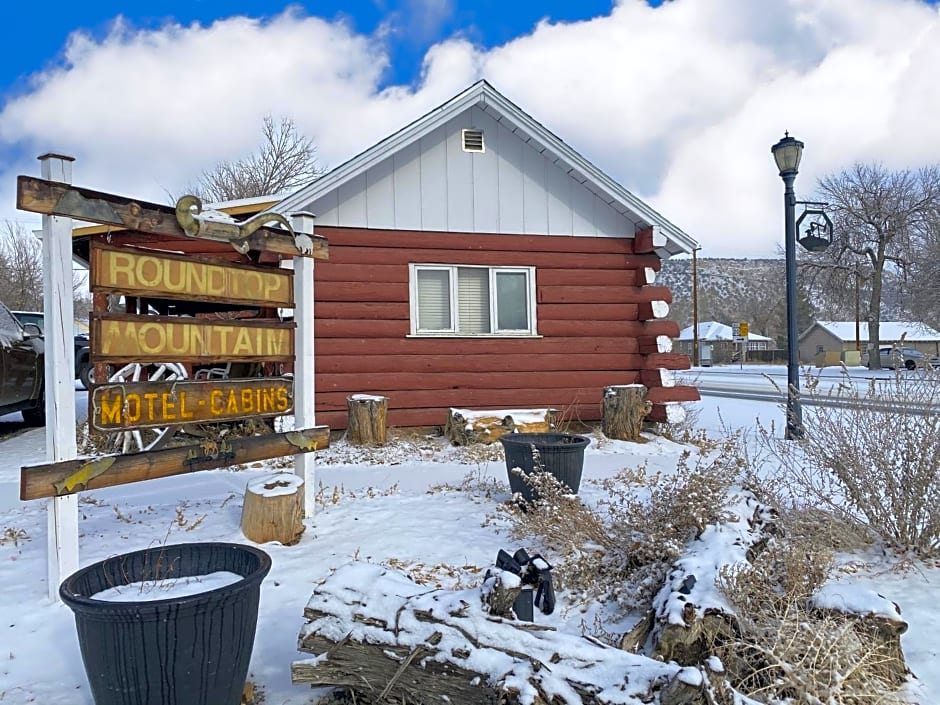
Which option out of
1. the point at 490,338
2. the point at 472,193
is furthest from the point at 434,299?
the point at 472,193

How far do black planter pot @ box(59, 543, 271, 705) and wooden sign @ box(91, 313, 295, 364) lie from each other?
1750mm

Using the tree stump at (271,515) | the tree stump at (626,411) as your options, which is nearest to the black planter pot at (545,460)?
the tree stump at (271,515)

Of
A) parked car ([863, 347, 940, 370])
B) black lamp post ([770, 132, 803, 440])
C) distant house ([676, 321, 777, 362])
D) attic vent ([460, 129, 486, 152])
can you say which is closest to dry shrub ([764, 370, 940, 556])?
parked car ([863, 347, 940, 370])

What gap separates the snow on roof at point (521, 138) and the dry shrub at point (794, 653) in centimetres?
753

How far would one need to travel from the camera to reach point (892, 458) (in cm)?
495

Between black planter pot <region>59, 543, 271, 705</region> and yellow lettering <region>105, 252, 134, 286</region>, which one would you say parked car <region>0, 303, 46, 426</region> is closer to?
yellow lettering <region>105, 252, 134, 286</region>

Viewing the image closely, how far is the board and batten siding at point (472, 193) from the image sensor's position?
10.2 m

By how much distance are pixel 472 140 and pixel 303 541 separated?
23.1 feet

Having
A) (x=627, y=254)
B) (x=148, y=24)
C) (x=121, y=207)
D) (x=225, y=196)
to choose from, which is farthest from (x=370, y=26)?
(x=225, y=196)

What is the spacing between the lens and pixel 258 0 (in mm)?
11852

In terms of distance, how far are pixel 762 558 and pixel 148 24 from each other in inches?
591

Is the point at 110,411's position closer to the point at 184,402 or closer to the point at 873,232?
the point at 184,402

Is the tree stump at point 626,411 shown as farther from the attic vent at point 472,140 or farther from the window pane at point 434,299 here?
the attic vent at point 472,140

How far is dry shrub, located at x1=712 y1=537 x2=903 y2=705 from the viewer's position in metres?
2.95
